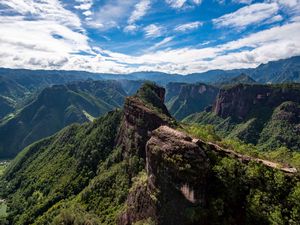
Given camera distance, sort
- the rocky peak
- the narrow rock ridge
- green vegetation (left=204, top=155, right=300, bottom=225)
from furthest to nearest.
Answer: the rocky peak, the narrow rock ridge, green vegetation (left=204, top=155, right=300, bottom=225)

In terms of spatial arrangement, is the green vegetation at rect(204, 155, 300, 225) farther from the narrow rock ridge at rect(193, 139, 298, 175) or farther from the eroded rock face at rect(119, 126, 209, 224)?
the eroded rock face at rect(119, 126, 209, 224)

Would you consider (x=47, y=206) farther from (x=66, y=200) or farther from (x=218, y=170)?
(x=218, y=170)

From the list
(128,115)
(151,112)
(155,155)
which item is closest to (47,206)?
(128,115)

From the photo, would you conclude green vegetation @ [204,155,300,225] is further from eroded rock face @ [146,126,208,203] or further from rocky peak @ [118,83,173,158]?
rocky peak @ [118,83,173,158]

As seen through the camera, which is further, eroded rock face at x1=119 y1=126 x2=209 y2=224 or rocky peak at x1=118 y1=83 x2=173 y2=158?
rocky peak at x1=118 y1=83 x2=173 y2=158

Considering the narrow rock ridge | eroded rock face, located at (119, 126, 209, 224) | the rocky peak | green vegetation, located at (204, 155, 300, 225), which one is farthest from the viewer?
the rocky peak

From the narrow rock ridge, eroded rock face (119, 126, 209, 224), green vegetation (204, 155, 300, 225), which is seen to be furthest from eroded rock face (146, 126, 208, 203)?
the narrow rock ridge

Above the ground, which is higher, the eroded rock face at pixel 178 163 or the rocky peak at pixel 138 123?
the eroded rock face at pixel 178 163

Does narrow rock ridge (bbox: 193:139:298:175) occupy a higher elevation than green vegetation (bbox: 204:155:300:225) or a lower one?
higher

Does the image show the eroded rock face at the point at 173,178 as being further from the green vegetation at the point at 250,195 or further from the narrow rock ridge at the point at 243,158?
the narrow rock ridge at the point at 243,158

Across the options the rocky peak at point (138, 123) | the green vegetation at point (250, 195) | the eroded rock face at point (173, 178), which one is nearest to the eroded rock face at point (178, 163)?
the eroded rock face at point (173, 178)
